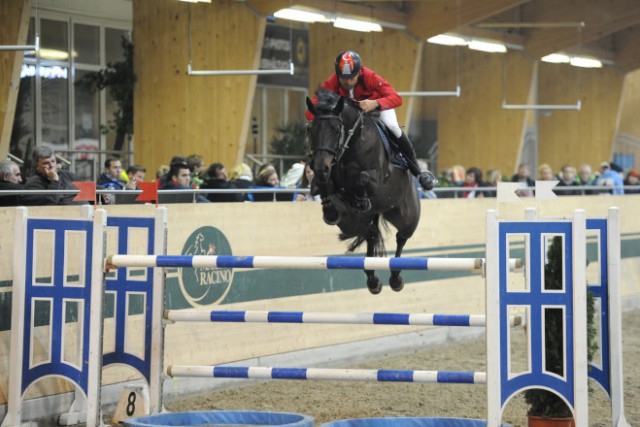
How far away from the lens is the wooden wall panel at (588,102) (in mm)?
20281

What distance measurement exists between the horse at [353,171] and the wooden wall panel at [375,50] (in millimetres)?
8888

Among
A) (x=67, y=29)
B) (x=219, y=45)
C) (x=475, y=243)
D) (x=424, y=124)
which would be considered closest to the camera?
(x=475, y=243)

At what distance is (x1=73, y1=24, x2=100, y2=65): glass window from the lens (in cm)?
1425

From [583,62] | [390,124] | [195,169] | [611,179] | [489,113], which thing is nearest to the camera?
[390,124]

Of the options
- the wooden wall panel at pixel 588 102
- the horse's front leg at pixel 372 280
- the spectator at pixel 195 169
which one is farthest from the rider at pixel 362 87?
the wooden wall panel at pixel 588 102

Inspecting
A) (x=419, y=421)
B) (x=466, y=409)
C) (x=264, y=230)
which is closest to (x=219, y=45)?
(x=264, y=230)

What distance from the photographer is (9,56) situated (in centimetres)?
1026

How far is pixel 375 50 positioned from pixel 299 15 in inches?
124

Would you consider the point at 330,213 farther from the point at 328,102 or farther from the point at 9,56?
the point at 9,56

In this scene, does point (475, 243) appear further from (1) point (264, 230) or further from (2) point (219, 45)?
(2) point (219, 45)

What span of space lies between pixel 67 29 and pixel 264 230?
284 inches

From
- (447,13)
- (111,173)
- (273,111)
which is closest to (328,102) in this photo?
(111,173)

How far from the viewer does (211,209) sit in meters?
7.59

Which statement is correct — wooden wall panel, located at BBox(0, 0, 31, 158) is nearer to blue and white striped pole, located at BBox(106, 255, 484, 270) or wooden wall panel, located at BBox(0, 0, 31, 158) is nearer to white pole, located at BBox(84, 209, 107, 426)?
white pole, located at BBox(84, 209, 107, 426)
